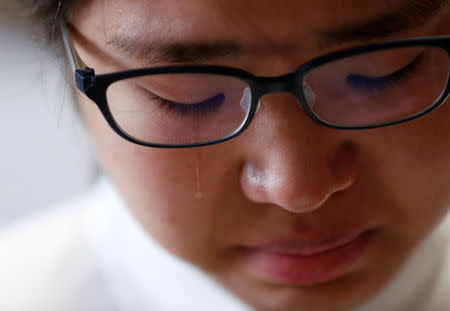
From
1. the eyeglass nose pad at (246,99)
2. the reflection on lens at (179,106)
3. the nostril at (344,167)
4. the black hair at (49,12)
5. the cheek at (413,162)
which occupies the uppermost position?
the cheek at (413,162)

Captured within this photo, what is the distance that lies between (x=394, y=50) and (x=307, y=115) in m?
0.12

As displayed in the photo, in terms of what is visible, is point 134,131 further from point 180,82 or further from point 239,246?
point 239,246

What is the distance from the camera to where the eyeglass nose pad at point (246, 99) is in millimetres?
720

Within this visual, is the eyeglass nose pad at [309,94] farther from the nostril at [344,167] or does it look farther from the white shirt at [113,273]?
the white shirt at [113,273]

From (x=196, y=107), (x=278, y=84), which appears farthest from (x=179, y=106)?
(x=278, y=84)

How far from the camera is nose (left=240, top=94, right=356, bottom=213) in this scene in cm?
73

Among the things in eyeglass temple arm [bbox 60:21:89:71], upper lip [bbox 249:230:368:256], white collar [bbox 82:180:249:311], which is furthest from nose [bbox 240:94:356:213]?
white collar [bbox 82:180:249:311]

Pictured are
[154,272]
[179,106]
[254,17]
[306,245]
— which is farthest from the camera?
[154,272]

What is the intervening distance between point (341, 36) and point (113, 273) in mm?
744


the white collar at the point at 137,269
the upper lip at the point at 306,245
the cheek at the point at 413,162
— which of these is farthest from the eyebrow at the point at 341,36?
Result: the white collar at the point at 137,269

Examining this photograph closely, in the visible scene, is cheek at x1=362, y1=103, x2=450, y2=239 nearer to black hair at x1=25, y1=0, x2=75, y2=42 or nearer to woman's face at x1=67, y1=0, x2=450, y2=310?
woman's face at x1=67, y1=0, x2=450, y2=310

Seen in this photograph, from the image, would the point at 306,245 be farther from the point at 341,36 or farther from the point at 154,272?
the point at 154,272

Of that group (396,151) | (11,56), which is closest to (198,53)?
(396,151)

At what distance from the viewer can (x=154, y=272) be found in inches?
46.5
